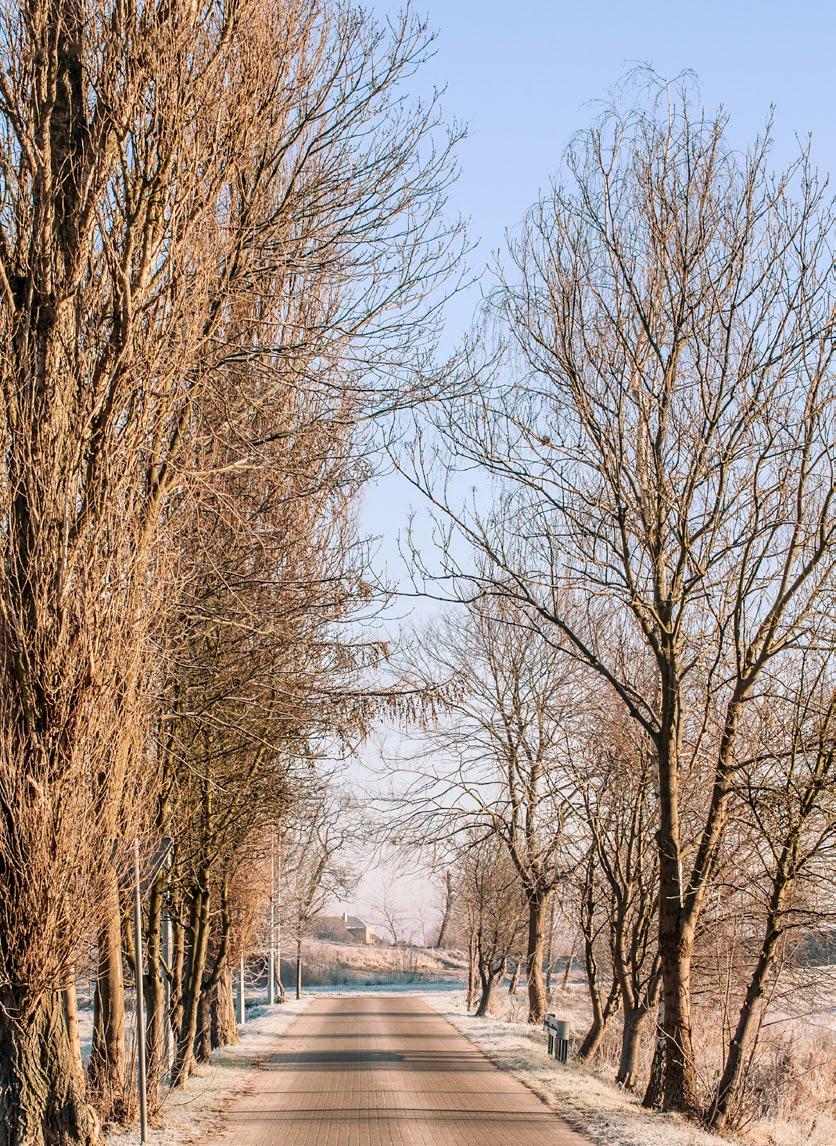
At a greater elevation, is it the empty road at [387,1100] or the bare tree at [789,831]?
the bare tree at [789,831]

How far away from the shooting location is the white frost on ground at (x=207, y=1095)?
12.7m

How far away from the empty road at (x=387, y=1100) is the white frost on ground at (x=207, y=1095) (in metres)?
0.26

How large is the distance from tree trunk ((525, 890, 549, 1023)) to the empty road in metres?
4.02

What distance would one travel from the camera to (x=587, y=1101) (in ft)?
51.3

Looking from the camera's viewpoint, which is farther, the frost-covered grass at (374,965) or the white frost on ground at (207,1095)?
the frost-covered grass at (374,965)

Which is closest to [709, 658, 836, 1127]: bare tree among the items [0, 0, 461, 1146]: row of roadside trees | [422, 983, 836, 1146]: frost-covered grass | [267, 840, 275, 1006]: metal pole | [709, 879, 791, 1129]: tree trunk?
[709, 879, 791, 1129]: tree trunk

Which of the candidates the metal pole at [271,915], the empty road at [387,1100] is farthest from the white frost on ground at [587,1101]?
the metal pole at [271,915]

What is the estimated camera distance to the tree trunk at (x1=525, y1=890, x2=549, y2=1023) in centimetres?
3036

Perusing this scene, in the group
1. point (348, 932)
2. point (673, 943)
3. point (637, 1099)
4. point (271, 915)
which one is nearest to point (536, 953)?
point (271, 915)

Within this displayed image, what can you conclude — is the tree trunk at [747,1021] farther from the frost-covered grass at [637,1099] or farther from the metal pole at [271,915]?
the metal pole at [271,915]

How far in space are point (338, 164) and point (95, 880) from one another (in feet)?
24.1

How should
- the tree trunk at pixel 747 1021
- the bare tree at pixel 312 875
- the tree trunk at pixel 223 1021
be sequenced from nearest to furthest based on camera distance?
the tree trunk at pixel 747 1021, the tree trunk at pixel 223 1021, the bare tree at pixel 312 875

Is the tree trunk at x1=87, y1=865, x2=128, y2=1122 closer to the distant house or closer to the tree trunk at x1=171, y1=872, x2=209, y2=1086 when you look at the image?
the tree trunk at x1=171, y1=872, x2=209, y2=1086

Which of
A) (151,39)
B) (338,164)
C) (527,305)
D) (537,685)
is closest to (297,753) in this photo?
(527,305)
